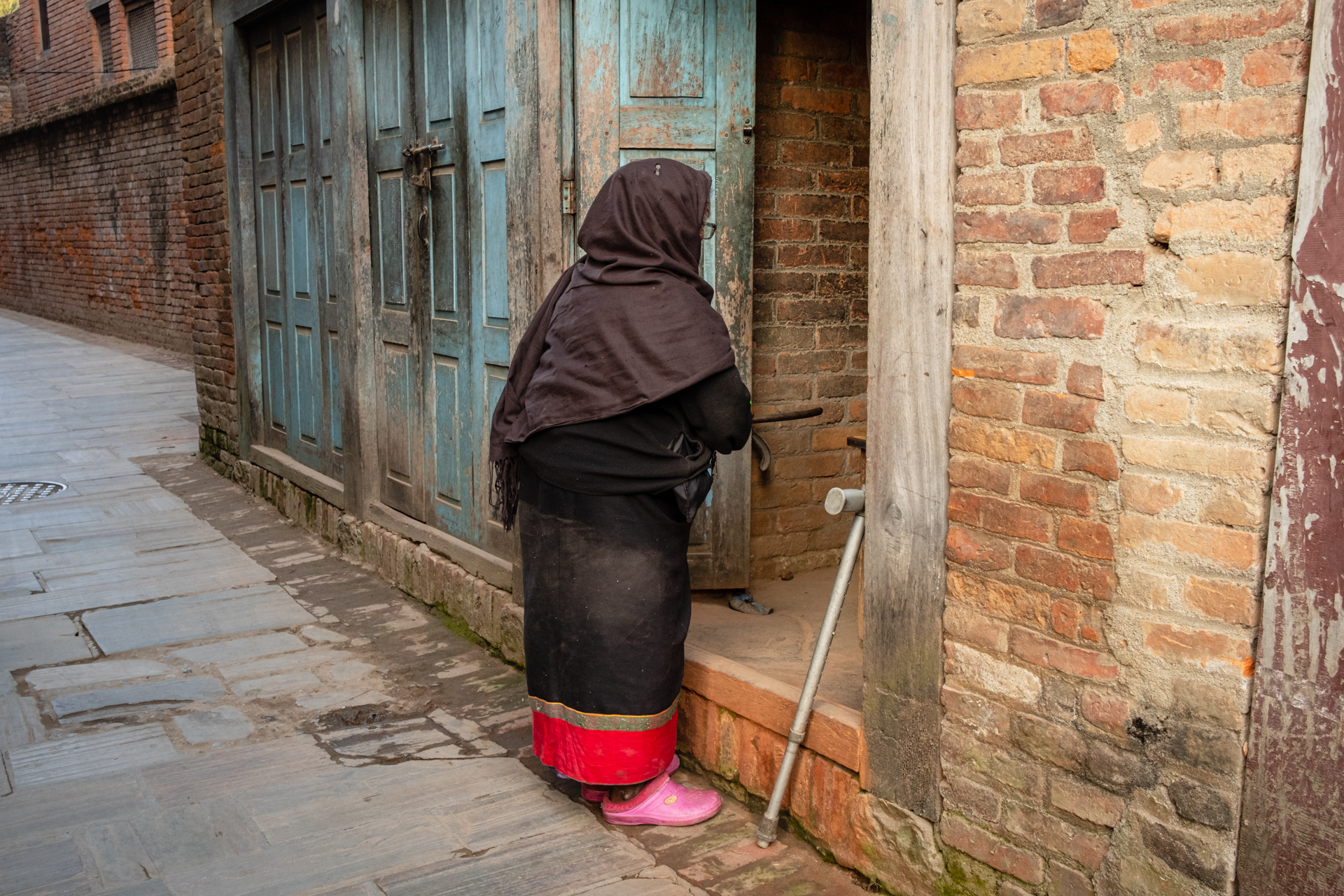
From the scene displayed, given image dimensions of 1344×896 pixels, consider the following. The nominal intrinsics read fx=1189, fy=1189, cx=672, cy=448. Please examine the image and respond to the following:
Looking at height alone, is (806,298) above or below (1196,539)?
above

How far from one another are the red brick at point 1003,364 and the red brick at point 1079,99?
1.58ft

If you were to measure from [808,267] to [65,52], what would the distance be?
20251mm

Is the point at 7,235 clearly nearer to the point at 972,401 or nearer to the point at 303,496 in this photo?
the point at 303,496

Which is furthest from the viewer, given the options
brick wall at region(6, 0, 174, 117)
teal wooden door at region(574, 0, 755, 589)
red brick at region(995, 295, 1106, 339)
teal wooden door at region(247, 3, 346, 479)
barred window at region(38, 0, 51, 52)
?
barred window at region(38, 0, 51, 52)

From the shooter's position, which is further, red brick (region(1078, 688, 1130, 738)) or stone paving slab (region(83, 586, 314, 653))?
stone paving slab (region(83, 586, 314, 653))

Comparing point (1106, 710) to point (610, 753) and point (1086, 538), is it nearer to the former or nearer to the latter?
point (1086, 538)

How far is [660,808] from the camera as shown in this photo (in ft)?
11.0

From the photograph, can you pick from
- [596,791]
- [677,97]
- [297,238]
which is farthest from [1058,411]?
[297,238]

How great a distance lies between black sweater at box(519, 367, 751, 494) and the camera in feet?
10.2

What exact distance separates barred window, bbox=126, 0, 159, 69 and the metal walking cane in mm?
17656

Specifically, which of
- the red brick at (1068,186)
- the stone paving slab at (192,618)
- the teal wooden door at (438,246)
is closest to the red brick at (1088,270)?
the red brick at (1068,186)

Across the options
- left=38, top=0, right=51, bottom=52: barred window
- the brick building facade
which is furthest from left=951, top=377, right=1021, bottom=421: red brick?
left=38, top=0, right=51, bottom=52: barred window

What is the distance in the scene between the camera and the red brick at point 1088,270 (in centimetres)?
227

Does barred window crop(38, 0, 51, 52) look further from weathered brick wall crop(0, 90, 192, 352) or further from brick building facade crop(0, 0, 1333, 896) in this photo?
brick building facade crop(0, 0, 1333, 896)
